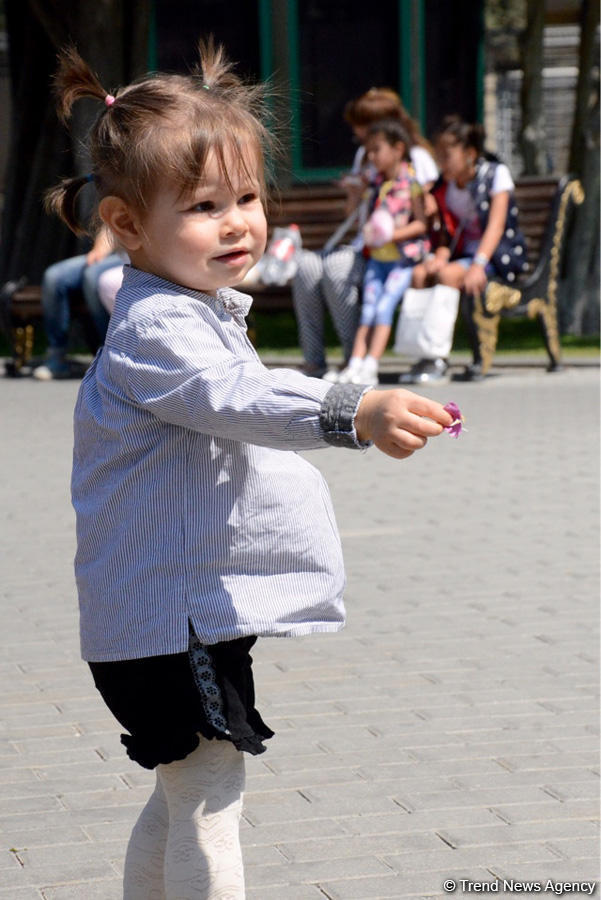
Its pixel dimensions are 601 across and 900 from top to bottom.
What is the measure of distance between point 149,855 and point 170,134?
3.97ft

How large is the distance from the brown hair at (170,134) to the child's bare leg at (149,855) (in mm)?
1018

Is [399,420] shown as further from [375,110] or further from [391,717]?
[375,110]

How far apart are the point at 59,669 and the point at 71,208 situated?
2.10 metres

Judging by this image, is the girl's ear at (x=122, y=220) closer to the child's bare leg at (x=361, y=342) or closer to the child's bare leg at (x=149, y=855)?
the child's bare leg at (x=149, y=855)

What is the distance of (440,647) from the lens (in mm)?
4773

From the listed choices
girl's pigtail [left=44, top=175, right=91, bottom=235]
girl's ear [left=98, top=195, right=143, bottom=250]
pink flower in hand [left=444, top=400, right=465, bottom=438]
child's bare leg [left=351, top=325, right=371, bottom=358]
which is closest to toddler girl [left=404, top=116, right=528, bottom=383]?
child's bare leg [left=351, top=325, right=371, bottom=358]

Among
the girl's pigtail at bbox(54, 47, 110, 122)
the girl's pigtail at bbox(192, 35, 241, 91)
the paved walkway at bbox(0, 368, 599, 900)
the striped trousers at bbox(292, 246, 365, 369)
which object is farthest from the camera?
the striped trousers at bbox(292, 246, 365, 369)

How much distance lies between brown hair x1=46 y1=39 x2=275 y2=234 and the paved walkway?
1384mm

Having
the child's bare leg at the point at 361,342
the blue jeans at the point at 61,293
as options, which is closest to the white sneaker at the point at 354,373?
the child's bare leg at the point at 361,342

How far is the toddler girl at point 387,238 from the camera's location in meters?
10.7

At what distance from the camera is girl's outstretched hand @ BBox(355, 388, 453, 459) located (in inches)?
86.5

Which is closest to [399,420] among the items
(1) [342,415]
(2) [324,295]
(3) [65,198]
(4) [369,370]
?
(1) [342,415]

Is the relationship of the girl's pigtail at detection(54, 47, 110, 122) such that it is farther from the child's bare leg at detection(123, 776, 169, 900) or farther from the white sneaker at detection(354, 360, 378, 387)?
the white sneaker at detection(354, 360, 378, 387)

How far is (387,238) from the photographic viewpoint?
1076 centimetres
